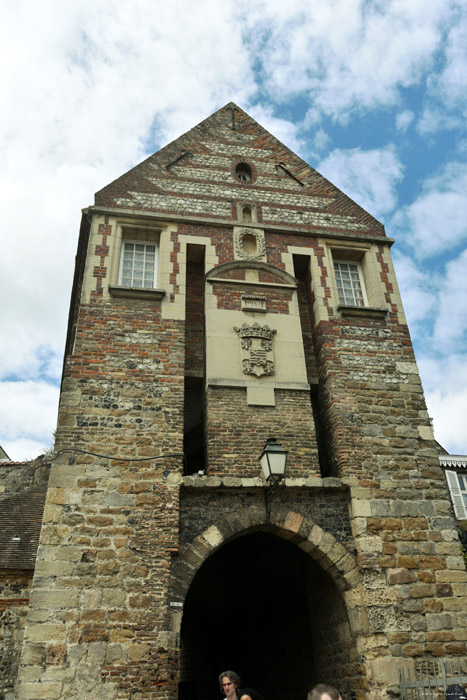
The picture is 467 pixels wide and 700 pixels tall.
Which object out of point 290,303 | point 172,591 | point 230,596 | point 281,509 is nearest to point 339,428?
point 281,509

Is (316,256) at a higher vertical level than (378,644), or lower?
higher

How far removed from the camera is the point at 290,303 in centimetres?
930

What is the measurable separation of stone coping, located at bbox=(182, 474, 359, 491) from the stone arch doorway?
2.47 ft

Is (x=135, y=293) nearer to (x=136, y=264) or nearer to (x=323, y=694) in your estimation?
(x=136, y=264)

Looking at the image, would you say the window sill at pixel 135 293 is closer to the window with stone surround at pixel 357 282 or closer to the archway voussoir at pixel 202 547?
the window with stone surround at pixel 357 282

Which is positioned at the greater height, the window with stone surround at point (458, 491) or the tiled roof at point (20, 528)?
the window with stone surround at point (458, 491)

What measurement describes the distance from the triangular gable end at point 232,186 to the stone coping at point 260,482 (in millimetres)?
4806

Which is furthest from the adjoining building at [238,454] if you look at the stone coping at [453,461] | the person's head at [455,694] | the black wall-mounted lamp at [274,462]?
the stone coping at [453,461]

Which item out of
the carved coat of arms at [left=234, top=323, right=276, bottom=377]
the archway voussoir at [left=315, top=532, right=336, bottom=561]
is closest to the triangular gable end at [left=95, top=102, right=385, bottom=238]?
the carved coat of arms at [left=234, top=323, right=276, bottom=377]

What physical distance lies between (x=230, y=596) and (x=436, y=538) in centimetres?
488

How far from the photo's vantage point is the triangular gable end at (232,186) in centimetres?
995

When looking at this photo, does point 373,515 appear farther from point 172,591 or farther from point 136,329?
point 136,329

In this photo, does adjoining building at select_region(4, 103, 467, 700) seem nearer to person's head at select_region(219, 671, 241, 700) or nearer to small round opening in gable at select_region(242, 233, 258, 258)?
small round opening in gable at select_region(242, 233, 258, 258)

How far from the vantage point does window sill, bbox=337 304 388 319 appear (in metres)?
9.39
